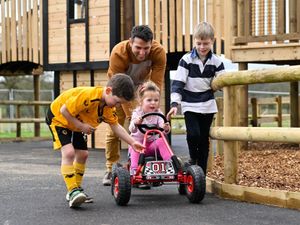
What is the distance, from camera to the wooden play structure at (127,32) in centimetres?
934

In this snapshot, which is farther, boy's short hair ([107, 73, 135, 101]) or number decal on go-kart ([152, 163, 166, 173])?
number decal on go-kart ([152, 163, 166, 173])

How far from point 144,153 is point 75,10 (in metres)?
8.72

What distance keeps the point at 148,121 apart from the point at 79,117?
89 centimetres

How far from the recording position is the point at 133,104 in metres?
6.47

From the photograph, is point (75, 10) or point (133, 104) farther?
point (75, 10)

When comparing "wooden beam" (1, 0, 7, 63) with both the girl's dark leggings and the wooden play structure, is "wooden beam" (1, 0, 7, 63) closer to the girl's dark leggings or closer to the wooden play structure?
the wooden play structure

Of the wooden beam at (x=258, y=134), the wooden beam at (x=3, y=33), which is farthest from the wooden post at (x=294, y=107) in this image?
the wooden beam at (x=3, y=33)

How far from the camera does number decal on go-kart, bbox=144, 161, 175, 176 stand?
17.1 ft

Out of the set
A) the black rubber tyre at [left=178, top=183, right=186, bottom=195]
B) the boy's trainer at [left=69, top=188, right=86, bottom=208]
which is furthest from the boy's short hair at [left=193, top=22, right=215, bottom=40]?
the boy's trainer at [left=69, top=188, right=86, bottom=208]

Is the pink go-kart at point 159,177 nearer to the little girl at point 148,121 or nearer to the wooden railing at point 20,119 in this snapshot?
the little girl at point 148,121

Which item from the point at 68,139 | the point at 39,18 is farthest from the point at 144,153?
the point at 39,18

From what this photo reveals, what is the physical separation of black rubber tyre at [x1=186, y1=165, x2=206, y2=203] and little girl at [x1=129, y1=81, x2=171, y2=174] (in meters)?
0.36

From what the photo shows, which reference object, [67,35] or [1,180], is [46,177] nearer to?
[1,180]

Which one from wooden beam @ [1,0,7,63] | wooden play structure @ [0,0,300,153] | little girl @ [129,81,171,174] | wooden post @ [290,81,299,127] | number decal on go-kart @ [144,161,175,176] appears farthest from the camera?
wooden beam @ [1,0,7,63]
